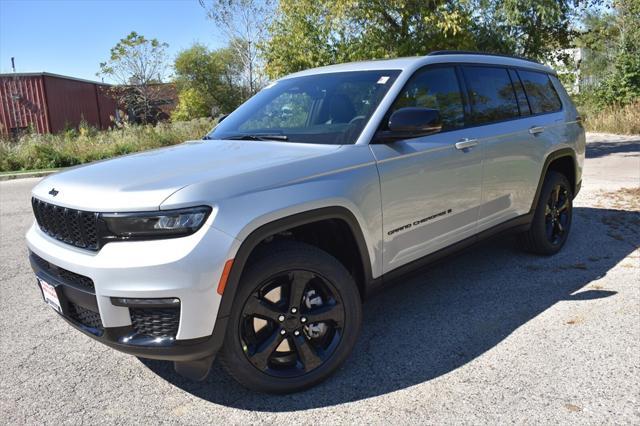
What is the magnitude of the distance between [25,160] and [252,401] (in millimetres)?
14926

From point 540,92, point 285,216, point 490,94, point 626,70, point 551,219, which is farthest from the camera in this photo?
point 626,70

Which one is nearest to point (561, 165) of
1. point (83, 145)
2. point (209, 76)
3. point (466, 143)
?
point (466, 143)

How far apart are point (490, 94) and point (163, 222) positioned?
302 cm

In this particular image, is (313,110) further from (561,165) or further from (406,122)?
(561,165)

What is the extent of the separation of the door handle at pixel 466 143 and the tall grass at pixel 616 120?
16.9m

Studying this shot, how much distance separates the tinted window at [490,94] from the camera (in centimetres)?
410

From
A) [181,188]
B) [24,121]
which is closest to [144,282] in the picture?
[181,188]

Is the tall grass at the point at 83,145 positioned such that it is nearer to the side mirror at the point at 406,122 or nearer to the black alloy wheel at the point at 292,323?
the side mirror at the point at 406,122

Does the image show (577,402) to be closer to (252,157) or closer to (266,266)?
(266,266)

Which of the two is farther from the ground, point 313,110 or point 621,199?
point 313,110

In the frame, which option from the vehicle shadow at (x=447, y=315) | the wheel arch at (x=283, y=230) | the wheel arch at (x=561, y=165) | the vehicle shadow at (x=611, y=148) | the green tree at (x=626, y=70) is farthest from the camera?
the green tree at (x=626, y=70)

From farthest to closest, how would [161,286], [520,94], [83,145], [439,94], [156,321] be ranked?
[83,145], [520,94], [439,94], [156,321], [161,286]

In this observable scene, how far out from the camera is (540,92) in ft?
16.5

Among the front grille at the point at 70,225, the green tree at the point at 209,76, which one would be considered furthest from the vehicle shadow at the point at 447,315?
the green tree at the point at 209,76
